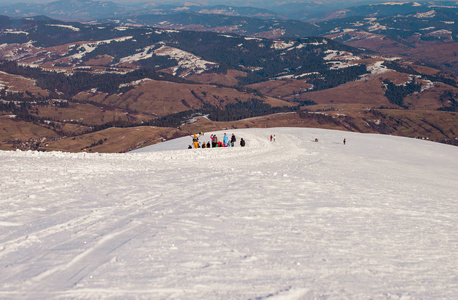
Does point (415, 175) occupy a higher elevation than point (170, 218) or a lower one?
lower

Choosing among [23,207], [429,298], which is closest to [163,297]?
[429,298]

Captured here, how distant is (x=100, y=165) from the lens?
1340 inches

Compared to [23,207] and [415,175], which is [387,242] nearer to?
[23,207]

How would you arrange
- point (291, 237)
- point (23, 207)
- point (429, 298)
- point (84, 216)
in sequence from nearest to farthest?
point (429, 298) < point (291, 237) < point (84, 216) < point (23, 207)

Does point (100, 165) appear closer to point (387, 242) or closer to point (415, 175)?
point (387, 242)

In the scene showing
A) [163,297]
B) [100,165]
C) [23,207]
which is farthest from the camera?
[100,165]

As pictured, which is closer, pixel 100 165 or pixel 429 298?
pixel 429 298

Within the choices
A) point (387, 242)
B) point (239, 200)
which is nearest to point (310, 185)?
point (239, 200)

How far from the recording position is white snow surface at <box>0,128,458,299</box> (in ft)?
40.6

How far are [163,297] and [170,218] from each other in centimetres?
791

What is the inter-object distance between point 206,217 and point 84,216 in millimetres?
6180

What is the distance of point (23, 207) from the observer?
20.3 meters

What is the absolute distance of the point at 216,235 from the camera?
1683 centimetres

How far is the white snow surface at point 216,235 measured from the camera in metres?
12.4
